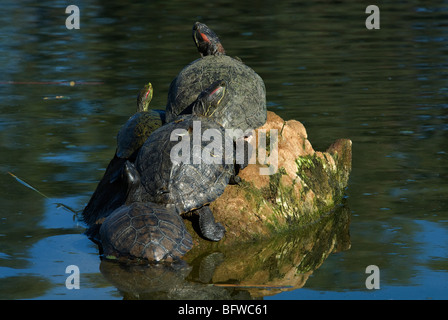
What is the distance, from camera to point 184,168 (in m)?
5.62

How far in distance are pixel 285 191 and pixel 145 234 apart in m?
1.36

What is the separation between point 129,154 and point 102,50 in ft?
26.5

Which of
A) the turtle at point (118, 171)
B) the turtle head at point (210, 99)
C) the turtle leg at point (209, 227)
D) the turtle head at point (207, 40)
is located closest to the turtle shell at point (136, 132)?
the turtle at point (118, 171)

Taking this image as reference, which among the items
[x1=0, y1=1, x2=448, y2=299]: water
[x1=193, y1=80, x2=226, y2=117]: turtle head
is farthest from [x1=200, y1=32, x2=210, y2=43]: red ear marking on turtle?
[x1=0, y1=1, x2=448, y2=299]: water

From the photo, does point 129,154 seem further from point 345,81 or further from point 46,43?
point 46,43

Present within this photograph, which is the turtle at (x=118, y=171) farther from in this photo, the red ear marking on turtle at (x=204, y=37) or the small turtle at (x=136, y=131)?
the red ear marking on turtle at (x=204, y=37)

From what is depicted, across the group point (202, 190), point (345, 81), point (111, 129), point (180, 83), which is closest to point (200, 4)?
point (345, 81)

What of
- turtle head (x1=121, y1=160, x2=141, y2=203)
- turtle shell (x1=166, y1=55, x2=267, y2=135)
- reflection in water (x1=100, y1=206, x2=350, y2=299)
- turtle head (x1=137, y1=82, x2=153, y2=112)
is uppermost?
turtle shell (x1=166, y1=55, x2=267, y2=135)

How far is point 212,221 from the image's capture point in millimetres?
5492

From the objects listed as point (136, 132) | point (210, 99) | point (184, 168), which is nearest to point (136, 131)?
point (136, 132)

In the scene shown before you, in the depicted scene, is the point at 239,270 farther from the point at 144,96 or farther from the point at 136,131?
the point at 144,96

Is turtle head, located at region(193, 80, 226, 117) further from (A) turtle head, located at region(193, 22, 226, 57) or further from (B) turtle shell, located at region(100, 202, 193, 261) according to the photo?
(A) turtle head, located at region(193, 22, 226, 57)

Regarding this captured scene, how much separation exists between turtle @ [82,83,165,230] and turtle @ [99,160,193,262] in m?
0.42

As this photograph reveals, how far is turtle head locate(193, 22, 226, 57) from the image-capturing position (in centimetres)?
740
